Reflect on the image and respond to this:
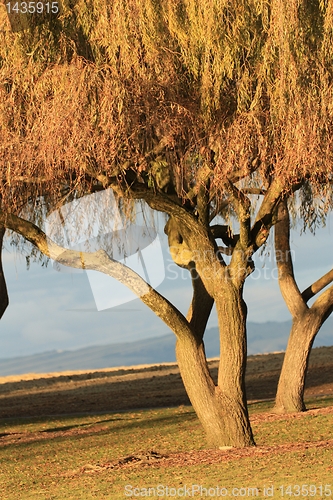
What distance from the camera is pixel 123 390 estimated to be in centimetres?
2364

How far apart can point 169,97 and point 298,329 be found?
7.21 metres

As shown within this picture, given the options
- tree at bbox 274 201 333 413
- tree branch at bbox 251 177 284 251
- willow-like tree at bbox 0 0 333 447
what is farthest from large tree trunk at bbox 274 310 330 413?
willow-like tree at bbox 0 0 333 447

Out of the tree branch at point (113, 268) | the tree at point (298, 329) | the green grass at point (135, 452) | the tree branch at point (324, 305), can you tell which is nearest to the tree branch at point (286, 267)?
the tree at point (298, 329)

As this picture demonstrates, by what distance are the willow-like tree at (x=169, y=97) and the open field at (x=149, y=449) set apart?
3546 millimetres

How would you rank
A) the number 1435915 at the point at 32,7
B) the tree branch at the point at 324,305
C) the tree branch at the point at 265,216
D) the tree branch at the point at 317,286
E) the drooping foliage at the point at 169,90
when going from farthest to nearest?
the tree branch at the point at 317,286, the tree branch at the point at 324,305, the tree branch at the point at 265,216, the number 1435915 at the point at 32,7, the drooping foliage at the point at 169,90

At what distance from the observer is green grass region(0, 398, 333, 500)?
8.84 meters

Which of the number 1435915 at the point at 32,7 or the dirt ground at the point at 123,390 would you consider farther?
the dirt ground at the point at 123,390

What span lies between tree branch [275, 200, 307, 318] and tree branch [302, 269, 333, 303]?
17 centimetres

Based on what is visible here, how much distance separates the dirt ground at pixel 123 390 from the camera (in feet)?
66.4

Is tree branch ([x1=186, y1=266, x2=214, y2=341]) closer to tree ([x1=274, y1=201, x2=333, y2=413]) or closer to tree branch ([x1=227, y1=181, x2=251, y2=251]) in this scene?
tree branch ([x1=227, y1=181, x2=251, y2=251])

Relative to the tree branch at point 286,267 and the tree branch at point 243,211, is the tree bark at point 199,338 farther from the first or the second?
the tree branch at point 286,267

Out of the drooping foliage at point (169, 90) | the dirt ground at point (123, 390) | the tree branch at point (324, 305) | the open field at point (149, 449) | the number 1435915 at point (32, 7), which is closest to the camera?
the open field at point (149, 449)

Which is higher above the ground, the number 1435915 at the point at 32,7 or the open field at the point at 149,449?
the number 1435915 at the point at 32,7

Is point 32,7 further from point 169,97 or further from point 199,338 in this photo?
point 199,338
